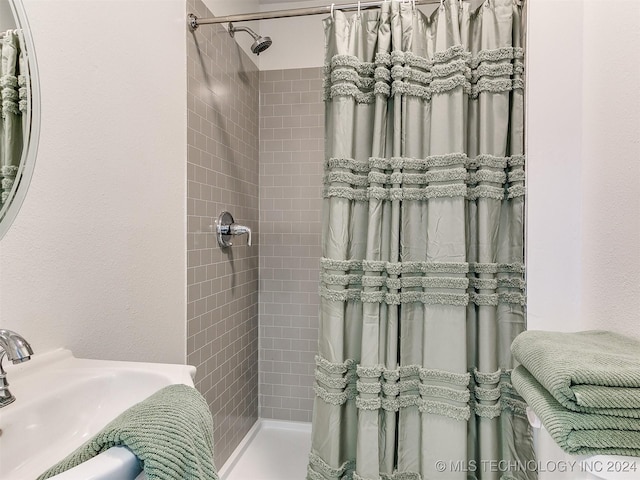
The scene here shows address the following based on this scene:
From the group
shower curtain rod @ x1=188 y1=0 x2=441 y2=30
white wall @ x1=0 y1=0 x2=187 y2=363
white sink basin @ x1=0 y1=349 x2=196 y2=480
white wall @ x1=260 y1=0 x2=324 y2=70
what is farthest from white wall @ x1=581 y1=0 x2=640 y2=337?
white wall @ x1=260 y1=0 x2=324 y2=70

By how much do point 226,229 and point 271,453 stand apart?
130 centimetres

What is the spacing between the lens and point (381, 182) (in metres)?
1.33

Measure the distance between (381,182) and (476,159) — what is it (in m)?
0.34

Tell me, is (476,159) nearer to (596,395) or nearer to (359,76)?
(359,76)

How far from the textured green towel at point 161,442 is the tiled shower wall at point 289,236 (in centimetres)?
172

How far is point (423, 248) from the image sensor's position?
1332 mm

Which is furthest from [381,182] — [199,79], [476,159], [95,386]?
[95,386]

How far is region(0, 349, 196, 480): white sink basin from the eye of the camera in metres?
0.64

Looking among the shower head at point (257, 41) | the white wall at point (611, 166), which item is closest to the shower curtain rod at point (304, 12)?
the shower head at point (257, 41)

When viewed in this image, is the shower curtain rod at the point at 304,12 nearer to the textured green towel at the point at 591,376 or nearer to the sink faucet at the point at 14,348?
the textured green towel at the point at 591,376

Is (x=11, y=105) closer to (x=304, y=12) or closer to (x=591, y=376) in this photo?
(x=304, y=12)

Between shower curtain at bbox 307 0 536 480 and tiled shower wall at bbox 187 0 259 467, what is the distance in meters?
0.59

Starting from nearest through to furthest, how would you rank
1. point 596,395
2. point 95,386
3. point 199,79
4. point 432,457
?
point 596,395, point 95,386, point 432,457, point 199,79

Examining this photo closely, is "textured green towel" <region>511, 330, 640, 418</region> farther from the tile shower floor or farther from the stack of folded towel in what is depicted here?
the tile shower floor
